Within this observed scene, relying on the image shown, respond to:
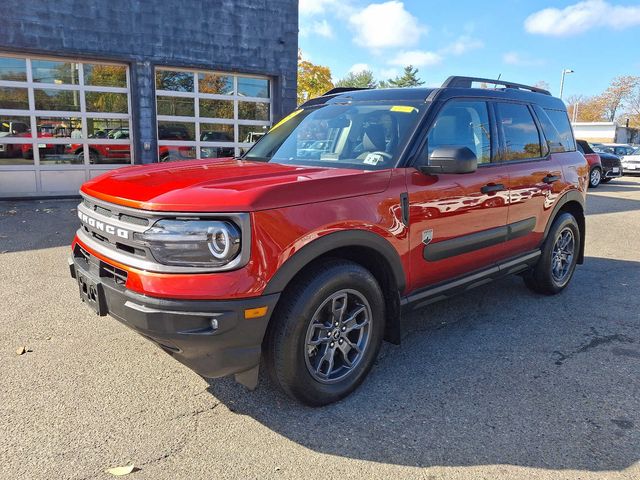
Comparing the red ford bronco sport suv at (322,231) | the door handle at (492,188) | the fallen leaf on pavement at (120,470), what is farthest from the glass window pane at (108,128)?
the fallen leaf on pavement at (120,470)

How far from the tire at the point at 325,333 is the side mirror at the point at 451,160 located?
2.74 ft

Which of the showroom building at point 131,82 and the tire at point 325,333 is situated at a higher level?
the showroom building at point 131,82

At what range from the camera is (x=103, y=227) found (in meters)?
2.86

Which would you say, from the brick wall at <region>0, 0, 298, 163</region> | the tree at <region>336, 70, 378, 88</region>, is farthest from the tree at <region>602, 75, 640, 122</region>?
the brick wall at <region>0, 0, 298, 163</region>

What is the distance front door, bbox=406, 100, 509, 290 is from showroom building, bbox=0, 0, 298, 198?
9.33 metres

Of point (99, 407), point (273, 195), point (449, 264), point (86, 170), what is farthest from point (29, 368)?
point (86, 170)

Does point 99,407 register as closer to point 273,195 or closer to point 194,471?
point 194,471

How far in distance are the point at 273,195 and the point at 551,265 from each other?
11.6 ft

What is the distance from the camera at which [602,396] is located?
318cm

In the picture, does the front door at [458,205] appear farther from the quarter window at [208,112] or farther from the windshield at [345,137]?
the quarter window at [208,112]

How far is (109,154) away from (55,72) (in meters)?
2.01

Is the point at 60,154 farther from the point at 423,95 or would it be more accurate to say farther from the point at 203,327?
the point at 203,327

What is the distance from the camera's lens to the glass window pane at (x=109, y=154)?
11.3m

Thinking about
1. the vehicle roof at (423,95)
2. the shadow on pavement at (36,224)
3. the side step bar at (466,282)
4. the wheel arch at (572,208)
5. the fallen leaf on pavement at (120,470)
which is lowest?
the fallen leaf on pavement at (120,470)
